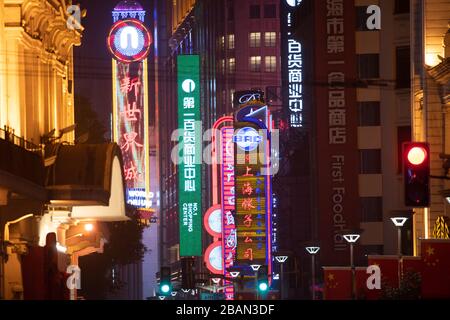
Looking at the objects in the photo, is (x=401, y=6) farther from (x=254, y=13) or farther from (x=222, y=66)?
(x=222, y=66)

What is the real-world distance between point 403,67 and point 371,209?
8220 mm

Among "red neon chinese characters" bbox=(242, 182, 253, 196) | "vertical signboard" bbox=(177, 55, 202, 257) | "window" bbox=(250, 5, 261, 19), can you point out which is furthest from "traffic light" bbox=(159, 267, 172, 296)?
"window" bbox=(250, 5, 261, 19)

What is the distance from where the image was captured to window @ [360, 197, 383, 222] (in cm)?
7175

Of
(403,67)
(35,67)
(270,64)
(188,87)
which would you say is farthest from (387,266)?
(270,64)

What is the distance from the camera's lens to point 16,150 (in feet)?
101

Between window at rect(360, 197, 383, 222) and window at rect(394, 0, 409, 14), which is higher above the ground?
window at rect(394, 0, 409, 14)

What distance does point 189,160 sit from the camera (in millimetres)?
99500

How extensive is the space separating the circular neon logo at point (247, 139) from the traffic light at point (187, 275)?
21275 mm

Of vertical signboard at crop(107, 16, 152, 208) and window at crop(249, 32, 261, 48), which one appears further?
window at crop(249, 32, 261, 48)

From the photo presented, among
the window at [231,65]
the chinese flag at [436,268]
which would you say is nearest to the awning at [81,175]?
the chinese flag at [436,268]

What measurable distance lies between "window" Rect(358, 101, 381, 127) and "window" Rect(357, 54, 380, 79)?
1533 mm

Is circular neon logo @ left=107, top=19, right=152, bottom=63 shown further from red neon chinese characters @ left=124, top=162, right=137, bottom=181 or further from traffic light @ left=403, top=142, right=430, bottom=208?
traffic light @ left=403, top=142, right=430, bottom=208

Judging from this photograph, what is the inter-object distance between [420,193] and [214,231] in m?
60.1
